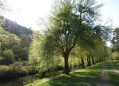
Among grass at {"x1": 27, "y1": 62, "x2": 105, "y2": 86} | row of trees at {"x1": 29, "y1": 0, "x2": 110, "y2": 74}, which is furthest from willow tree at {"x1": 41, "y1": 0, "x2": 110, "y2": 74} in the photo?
grass at {"x1": 27, "y1": 62, "x2": 105, "y2": 86}

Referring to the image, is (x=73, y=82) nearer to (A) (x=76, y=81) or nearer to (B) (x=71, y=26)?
(A) (x=76, y=81)

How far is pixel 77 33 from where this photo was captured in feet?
47.8

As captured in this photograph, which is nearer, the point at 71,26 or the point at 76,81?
the point at 76,81

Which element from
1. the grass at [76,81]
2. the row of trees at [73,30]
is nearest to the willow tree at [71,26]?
the row of trees at [73,30]

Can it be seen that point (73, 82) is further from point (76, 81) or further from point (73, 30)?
point (73, 30)

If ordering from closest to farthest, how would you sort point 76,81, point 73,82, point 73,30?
point 73,82 < point 76,81 < point 73,30

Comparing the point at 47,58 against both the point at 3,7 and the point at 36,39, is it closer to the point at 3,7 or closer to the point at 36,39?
the point at 36,39

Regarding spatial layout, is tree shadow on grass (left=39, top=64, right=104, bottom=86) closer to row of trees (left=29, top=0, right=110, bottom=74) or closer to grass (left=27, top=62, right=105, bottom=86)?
grass (left=27, top=62, right=105, bottom=86)

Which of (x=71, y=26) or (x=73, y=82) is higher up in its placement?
(x=71, y=26)

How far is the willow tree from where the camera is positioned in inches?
562

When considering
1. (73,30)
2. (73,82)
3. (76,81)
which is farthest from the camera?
(73,30)

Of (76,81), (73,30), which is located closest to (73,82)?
(76,81)

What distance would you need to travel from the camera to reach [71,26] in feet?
49.3

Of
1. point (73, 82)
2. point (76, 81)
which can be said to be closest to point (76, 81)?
point (76, 81)
